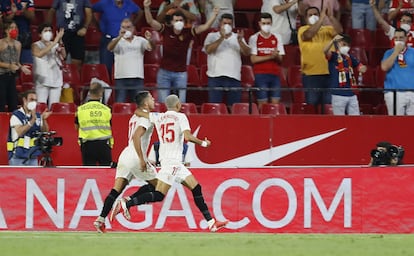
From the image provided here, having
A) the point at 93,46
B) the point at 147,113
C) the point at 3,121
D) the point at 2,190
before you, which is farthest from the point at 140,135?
the point at 93,46

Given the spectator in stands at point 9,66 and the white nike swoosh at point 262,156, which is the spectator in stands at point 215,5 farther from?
Answer: the spectator in stands at point 9,66

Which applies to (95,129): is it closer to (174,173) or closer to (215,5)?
(174,173)

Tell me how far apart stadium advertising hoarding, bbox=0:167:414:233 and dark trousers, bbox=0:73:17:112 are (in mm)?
2045

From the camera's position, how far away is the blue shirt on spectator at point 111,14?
2225 cm

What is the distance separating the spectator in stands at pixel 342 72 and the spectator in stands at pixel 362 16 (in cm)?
250

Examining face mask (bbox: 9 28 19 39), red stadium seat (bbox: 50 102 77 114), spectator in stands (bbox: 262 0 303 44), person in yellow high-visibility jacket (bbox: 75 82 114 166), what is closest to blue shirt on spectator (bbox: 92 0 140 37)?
red stadium seat (bbox: 50 102 77 114)

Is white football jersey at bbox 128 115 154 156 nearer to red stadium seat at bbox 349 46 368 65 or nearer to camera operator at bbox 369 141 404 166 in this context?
camera operator at bbox 369 141 404 166

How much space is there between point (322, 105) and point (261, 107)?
1036 millimetres

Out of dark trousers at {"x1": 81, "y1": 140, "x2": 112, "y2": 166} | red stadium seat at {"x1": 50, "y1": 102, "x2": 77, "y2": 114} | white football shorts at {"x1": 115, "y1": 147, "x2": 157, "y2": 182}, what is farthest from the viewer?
red stadium seat at {"x1": 50, "y1": 102, "x2": 77, "y2": 114}

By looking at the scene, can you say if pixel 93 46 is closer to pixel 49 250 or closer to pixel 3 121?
pixel 3 121

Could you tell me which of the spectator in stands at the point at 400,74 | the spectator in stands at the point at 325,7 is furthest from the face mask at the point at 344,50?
the spectator in stands at the point at 325,7

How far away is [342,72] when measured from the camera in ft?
70.8

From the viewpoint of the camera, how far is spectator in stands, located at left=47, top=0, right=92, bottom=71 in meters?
22.0

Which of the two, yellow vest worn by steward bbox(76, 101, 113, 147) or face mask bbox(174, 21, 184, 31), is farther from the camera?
face mask bbox(174, 21, 184, 31)
